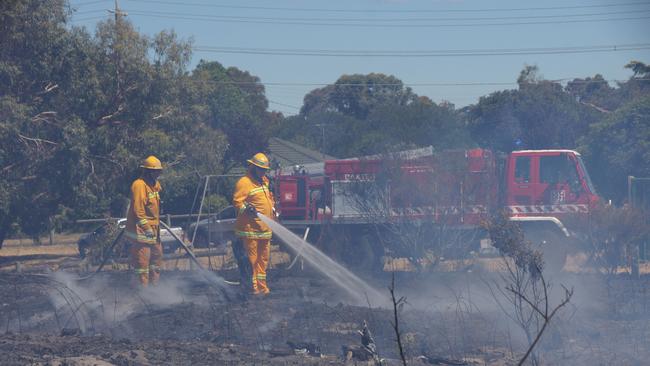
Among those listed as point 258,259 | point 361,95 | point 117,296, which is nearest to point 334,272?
point 258,259

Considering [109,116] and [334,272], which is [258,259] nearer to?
[334,272]

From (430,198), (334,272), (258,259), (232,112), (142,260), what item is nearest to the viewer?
(258,259)

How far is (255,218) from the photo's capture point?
36.6 feet

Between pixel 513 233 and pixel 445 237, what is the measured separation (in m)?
4.58

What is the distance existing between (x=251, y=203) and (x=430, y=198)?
3.51 m

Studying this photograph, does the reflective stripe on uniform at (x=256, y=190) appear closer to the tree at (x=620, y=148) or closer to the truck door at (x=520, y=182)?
the truck door at (x=520, y=182)

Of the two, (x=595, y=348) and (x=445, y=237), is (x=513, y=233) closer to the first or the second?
(x=595, y=348)

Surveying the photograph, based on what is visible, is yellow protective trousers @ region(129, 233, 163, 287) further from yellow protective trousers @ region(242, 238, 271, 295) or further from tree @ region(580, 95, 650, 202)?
tree @ region(580, 95, 650, 202)

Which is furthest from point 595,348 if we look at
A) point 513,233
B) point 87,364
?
point 87,364

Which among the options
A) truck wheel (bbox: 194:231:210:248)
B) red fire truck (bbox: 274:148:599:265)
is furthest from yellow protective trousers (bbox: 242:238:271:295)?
truck wheel (bbox: 194:231:210:248)

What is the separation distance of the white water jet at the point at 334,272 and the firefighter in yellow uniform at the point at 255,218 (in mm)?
157

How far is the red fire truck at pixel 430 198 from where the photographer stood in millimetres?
13617

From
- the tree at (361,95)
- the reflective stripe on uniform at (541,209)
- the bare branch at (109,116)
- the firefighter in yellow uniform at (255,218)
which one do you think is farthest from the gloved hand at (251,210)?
the tree at (361,95)

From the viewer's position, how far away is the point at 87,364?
6.83m
